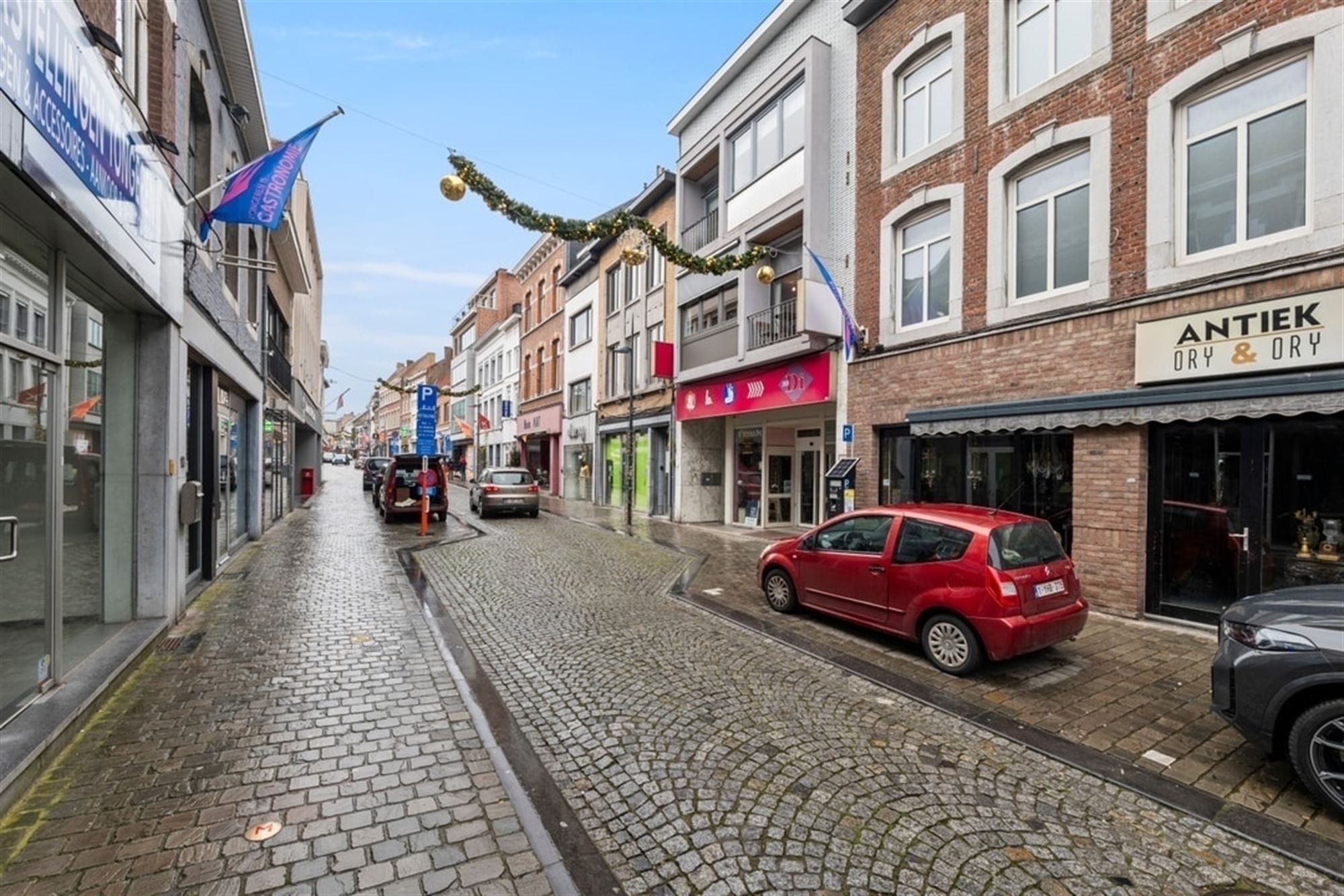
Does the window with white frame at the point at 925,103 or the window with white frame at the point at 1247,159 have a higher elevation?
the window with white frame at the point at 925,103

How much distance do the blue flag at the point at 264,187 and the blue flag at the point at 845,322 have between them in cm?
825

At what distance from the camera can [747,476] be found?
16.9 metres

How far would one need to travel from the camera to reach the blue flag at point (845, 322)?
11.5m

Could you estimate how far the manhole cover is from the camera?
2859 millimetres

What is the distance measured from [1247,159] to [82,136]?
10779 mm

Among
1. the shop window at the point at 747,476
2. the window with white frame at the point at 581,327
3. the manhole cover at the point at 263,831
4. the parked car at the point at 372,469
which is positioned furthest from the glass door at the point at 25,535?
the parked car at the point at 372,469

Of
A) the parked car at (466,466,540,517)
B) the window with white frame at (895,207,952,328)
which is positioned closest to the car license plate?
the window with white frame at (895,207,952,328)

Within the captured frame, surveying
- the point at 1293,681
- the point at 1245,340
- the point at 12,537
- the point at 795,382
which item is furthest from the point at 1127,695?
the point at 795,382

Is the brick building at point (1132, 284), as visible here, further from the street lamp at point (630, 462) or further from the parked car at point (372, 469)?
the parked car at point (372, 469)

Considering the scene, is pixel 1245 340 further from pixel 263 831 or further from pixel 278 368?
pixel 278 368

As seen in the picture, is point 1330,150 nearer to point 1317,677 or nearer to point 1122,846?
point 1317,677

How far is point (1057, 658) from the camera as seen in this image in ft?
19.0

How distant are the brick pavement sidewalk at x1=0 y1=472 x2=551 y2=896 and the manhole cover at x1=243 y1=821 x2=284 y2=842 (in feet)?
0.13

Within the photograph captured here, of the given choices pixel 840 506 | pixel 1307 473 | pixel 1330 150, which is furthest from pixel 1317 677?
pixel 840 506
